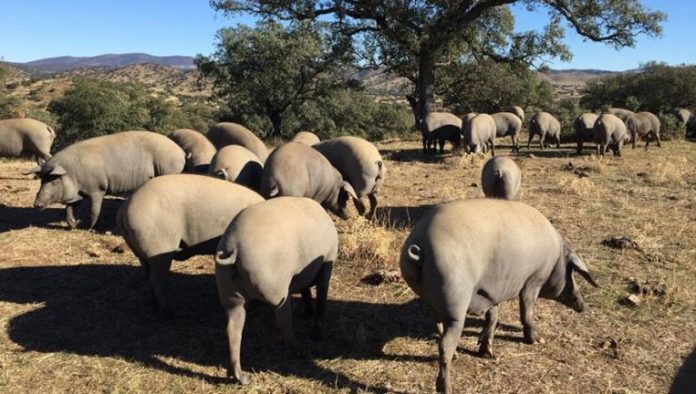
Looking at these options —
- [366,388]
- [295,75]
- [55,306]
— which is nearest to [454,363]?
[366,388]

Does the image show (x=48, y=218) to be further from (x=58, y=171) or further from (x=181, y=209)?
(x=181, y=209)

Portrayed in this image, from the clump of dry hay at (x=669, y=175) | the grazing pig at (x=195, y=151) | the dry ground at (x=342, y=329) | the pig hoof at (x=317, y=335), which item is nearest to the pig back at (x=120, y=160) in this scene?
the grazing pig at (x=195, y=151)

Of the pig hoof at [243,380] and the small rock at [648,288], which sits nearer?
the pig hoof at [243,380]

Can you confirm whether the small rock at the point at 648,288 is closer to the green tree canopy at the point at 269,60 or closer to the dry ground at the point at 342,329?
the dry ground at the point at 342,329

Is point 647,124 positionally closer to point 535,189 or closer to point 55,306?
point 535,189

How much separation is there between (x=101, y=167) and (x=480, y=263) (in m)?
7.13

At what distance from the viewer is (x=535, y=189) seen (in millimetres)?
12172

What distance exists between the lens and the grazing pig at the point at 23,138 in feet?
42.8

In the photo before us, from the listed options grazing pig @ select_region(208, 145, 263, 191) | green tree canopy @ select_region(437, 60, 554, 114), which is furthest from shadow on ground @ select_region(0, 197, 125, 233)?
green tree canopy @ select_region(437, 60, 554, 114)

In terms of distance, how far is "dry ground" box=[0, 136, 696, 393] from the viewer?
4.73 metres

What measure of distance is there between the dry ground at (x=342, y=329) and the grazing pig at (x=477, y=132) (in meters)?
7.23

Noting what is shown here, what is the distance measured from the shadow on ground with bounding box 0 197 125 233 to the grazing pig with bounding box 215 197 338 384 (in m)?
5.31

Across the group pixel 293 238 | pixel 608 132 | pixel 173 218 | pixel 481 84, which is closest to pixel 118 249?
pixel 173 218

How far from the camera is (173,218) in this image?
575cm
